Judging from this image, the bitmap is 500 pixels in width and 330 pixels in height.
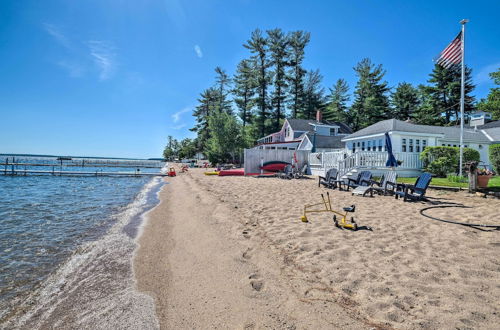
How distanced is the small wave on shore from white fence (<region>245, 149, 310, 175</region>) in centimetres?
1655

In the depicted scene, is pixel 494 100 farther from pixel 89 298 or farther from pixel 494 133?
pixel 89 298

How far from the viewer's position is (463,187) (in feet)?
35.4

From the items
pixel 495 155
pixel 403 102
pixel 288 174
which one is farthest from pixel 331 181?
pixel 403 102

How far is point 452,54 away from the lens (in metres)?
13.7

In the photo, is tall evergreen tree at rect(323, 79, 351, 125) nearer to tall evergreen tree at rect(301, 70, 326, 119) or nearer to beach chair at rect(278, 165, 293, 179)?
tall evergreen tree at rect(301, 70, 326, 119)

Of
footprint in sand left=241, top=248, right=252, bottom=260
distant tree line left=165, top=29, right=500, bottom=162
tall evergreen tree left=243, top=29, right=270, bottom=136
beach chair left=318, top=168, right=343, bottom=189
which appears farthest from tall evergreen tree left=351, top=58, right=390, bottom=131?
footprint in sand left=241, top=248, right=252, bottom=260

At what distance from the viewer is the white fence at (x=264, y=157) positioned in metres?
21.7

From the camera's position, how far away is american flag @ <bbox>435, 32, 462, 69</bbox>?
43.8ft

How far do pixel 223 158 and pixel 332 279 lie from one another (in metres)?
37.8

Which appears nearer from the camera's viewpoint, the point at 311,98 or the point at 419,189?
the point at 419,189

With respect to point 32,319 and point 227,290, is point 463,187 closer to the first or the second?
point 227,290

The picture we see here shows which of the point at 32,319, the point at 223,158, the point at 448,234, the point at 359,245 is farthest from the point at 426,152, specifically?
the point at 223,158

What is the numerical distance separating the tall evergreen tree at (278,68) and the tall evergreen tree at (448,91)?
2737 centimetres

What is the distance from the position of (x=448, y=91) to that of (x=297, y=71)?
27295 mm
